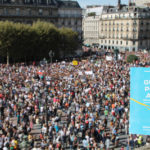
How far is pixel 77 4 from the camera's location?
236 ft

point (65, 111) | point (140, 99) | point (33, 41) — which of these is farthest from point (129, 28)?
point (140, 99)

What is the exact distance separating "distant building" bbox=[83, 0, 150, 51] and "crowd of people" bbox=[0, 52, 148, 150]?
2138 inches

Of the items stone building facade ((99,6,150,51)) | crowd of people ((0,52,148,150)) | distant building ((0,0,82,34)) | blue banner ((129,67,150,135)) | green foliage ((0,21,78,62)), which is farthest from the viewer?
stone building facade ((99,6,150,51))

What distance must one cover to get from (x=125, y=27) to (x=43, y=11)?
3369 cm

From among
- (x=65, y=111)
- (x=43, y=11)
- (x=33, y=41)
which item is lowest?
(x=65, y=111)

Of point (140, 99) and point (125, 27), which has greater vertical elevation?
point (125, 27)

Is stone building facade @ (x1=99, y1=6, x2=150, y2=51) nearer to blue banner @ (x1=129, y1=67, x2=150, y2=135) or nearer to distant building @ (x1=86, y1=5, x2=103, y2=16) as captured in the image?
distant building @ (x1=86, y1=5, x2=103, y2=16)

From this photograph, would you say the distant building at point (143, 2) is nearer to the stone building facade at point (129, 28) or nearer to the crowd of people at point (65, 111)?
the stone building facade at point (129, 28)

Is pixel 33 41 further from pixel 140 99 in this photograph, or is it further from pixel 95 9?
pixel 95 9

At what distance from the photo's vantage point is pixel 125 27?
89188mm

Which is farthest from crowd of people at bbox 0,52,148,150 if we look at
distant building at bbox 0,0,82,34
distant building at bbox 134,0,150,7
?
distant building at bbox 134,0,150,7

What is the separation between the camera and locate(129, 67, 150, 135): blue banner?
6.45m

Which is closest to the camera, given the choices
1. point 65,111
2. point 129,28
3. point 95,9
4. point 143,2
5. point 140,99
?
point 140,99

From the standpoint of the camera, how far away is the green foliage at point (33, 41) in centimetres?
4900
